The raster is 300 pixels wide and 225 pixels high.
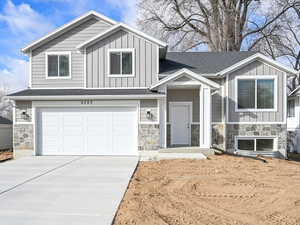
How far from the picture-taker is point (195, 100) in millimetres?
13594

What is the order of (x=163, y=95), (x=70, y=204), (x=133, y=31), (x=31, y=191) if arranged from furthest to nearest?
(x=133, y=31) < (x=163, y=95) < (x=31, y=191) < (x=70, y=204)

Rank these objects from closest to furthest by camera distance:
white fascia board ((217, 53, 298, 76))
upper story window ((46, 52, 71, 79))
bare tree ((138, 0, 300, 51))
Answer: white fascia board ((217, 53, 298, 76)), upper story window ((46, 52, 71, 79)), bare tree ((138, 0, 300, 51))

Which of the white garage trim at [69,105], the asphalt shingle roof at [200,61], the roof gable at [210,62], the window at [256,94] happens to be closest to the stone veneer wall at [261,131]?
the window at [256,94]

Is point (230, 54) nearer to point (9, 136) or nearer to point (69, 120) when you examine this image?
point (69, 120)

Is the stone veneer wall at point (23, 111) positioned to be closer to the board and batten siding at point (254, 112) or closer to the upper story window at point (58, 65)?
the upper story window at point (58, 65)

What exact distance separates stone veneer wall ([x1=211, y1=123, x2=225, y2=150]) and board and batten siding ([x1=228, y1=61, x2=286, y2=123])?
0.63 meters

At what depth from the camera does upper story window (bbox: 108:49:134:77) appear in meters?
12.7

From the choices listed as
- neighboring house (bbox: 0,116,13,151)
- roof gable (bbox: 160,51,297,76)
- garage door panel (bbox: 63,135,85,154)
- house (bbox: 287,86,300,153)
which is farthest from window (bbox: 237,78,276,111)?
neighboring house (bbox: 0,116,13,151)

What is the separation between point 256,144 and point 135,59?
25.7 ft

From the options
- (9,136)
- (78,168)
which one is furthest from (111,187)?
(9,136)

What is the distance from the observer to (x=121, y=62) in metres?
12.8

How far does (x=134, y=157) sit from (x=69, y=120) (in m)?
3.69

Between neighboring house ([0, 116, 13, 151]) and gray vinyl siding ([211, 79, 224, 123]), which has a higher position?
gray vinyl siding ([211, 79, 224, 123])

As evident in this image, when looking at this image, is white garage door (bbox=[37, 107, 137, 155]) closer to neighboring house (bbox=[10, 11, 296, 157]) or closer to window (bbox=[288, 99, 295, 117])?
neighboring house (bbox=[10, 11, 296, 157])
